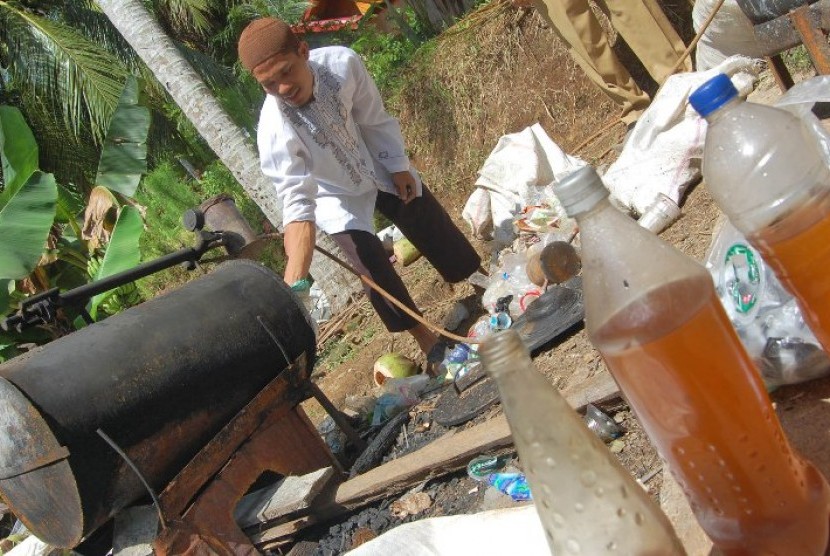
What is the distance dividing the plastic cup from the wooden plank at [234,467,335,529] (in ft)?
7.20

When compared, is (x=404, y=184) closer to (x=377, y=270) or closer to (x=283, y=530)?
(x=377, y=270)

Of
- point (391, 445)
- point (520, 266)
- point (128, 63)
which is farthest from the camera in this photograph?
point (128, 63)

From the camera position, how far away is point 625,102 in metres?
5.99

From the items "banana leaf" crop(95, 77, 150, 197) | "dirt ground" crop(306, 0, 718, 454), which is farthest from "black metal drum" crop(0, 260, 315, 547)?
"banana leaf" crop(95, 77, 150, 197)

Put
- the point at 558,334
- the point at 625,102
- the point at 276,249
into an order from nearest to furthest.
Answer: the point at 558,334, the point at 625,102, the point at 276,249

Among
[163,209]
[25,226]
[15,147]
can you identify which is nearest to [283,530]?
[25,226]

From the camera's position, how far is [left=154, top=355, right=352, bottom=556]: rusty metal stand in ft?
10.2

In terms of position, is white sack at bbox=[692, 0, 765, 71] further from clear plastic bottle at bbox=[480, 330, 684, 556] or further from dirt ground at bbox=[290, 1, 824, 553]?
clear plastic bottle at bbox=[480, 330, 684, 556]

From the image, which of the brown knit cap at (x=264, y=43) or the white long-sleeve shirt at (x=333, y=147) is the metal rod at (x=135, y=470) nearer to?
the white long-sleeve shirt at (x=333, y=147)

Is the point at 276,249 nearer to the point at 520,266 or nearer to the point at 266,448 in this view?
the point at 520,266

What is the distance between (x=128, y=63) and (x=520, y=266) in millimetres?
13026

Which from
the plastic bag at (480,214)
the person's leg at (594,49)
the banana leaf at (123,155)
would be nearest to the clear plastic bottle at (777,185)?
the person's leg at (594,49)

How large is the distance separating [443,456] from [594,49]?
382cm

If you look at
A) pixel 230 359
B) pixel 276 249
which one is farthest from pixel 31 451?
pixel 276 249
